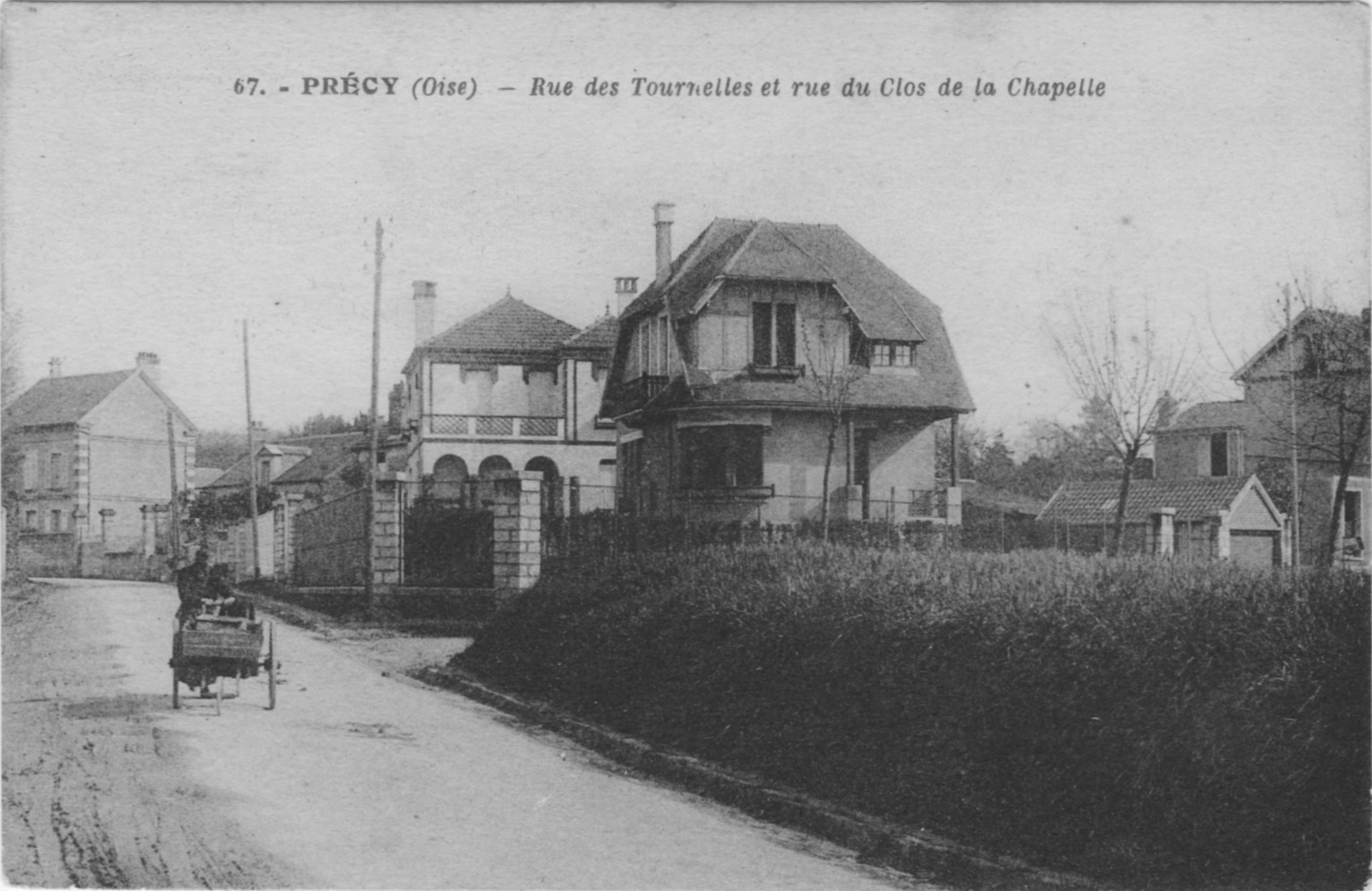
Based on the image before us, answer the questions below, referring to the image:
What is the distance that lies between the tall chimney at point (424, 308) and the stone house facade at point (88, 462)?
9.05ft

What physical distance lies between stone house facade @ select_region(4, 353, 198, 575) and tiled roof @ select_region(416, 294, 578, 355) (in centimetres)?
761

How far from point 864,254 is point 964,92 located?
52.4ft

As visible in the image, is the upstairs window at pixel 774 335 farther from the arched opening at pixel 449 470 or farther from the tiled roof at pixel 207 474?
the tiled roof at pixel 207 474

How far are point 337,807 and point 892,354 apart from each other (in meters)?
19.9

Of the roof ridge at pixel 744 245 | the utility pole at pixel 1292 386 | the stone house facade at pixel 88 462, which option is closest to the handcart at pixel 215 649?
the stone house facade at pixel 88 462

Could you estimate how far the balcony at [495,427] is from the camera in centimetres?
3431

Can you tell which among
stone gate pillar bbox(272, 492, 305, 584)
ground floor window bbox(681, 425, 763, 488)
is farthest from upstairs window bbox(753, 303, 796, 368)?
stone gate pillar bbox(272, 492, 305, 584)

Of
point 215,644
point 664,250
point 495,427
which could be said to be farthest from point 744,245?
point 215,644

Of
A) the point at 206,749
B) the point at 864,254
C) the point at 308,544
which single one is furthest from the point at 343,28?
the point at 308,544

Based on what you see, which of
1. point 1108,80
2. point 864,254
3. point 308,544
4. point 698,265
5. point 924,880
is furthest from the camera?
point 308,544

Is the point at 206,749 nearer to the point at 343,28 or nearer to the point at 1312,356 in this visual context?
the point at 343,28

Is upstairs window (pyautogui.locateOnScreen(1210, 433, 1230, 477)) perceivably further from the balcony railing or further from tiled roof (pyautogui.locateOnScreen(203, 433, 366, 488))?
tiled roof (pyautogui.locateOnScreen(203, 433, 366, 488))

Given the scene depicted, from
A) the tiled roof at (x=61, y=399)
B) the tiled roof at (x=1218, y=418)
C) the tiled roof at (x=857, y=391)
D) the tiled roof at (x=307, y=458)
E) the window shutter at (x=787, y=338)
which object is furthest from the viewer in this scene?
the tiled roof at (x=307, y=458)

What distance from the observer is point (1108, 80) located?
8.61 metres
